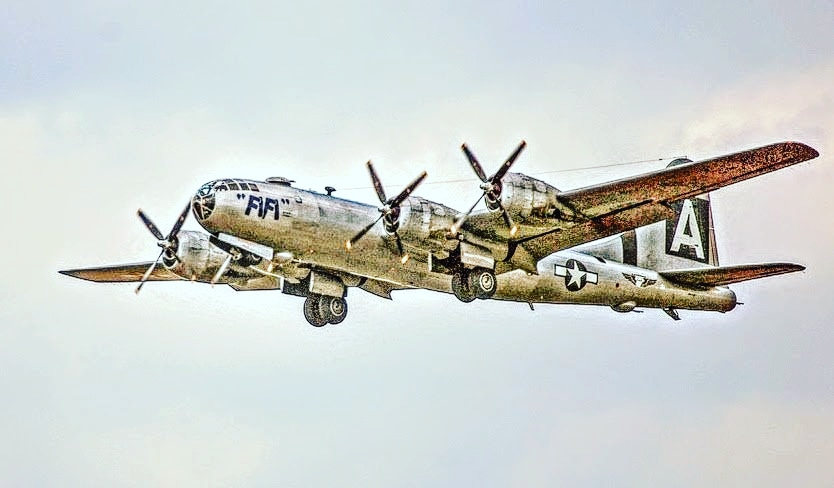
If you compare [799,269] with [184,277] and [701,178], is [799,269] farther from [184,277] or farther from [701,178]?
[184,277]

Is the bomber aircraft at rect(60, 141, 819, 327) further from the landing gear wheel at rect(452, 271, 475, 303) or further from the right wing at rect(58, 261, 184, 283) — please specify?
the right wing at rect(58, 261, 184, 283)

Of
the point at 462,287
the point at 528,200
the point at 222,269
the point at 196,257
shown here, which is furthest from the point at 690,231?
the point at 196,257

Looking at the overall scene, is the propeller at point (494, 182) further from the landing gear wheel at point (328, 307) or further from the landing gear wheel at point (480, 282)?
the landing gear wheel at point (328, 307)

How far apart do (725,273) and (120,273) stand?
20.6 m

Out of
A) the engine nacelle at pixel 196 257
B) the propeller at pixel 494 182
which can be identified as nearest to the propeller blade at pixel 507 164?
the propeller at pixel 494 182

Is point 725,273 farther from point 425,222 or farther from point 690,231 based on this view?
point 425,222

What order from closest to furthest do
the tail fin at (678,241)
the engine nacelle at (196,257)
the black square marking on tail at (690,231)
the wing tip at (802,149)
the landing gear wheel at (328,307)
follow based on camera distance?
the wing tip at (802,149)
the engine nacelle at (196,257)
the landing gear wheel at (328,307)
the tail fin at (678,241)
the black square marking on tail at (690,231)

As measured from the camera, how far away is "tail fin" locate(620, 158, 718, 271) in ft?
148

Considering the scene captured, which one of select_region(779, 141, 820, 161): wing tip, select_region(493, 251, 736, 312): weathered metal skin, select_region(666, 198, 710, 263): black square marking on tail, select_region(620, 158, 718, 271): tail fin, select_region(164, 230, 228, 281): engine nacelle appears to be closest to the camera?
select_region(779, 141, 820, 161): wing tip

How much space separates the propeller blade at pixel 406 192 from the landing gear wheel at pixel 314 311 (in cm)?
550

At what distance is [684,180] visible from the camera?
3716cm

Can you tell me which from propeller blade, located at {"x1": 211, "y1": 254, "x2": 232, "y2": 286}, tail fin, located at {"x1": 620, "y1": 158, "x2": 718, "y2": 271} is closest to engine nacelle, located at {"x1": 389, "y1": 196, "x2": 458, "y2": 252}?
propeller blade, located at {"x1": 211, "y1": 254, "x2": 232, "y2": 286}

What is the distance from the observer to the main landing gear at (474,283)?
4012 centimetres

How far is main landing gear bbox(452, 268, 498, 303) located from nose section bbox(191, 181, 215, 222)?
7.67 m
